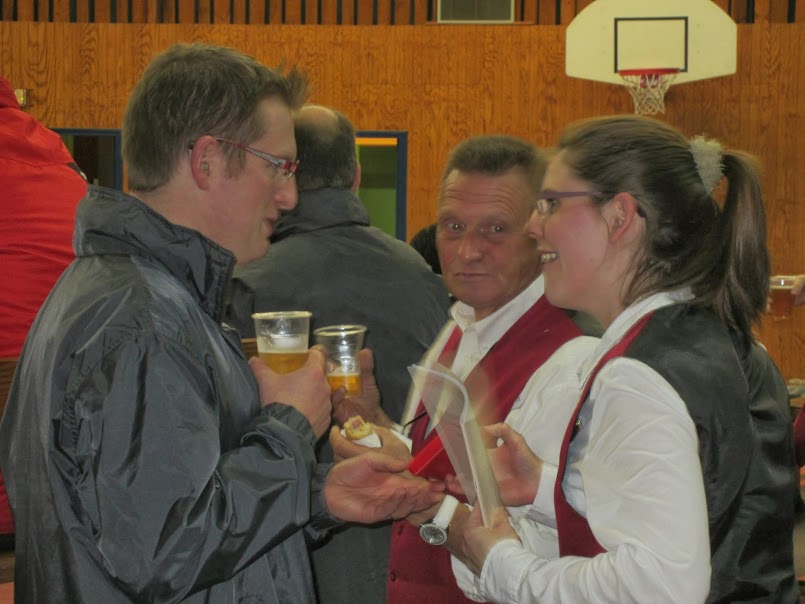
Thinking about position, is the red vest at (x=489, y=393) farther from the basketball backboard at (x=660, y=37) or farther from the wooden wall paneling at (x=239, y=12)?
the wooden wall paneling at (x=239, y=12)

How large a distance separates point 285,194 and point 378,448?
0.54 metres

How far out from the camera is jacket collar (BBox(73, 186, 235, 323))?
1.42 metres

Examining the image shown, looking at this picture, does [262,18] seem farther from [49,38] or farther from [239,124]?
[239,124]

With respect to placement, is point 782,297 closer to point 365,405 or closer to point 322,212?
point 322,212

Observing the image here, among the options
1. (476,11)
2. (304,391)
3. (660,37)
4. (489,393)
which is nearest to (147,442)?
(304,391)

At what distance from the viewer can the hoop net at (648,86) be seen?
7.55 m

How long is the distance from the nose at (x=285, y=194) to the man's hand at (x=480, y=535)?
574 mm

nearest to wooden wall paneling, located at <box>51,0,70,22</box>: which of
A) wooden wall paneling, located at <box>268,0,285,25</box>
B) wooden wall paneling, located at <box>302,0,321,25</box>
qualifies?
wooden wall paneling, located at <box>268,0,285,25</box>

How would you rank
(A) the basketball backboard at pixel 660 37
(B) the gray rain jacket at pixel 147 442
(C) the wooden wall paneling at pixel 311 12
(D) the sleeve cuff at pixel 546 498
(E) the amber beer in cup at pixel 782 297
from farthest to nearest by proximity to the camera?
(C) the wooden wall paneling at pixel 311 12 < (A) the basketball backboard at pixel 660 37 < (E) the amber beer in cup at pixel 782 297 < (D) the sleeve cuff at pixel 546 498 < (B) the gray rain jacket at pixel 147 442

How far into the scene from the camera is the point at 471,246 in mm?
2199

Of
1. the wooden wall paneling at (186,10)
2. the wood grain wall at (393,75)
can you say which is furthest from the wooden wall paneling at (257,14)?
the wooden wall paneling at (186,10)

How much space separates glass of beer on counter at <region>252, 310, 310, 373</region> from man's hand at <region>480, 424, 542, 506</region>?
342mm

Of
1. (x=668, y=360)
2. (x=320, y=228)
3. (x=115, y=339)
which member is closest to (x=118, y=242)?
(x=115, y=339)

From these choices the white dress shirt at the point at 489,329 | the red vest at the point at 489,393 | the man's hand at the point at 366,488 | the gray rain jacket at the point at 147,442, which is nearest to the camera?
the gray rain jacket at the point at 147,442
